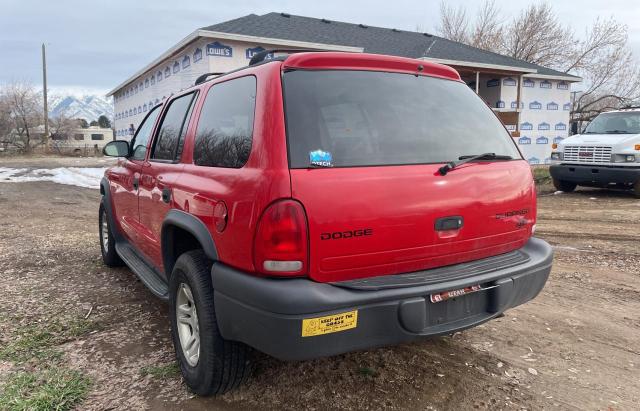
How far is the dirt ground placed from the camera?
274 centimetres

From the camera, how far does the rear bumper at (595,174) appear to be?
32.8ft

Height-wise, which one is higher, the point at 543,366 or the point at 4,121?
the point at 4,121

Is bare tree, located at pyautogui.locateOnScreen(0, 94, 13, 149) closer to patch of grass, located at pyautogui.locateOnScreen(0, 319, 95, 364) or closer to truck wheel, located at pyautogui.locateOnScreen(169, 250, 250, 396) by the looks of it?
patch of grass, located at pyautogui.locateOnScreen(0, 319, 95, 364)

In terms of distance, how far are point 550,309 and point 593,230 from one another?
3995 millimetres

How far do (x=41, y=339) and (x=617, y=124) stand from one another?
475 inches

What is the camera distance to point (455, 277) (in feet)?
7.99

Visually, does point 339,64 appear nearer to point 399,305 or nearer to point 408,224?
point 408,224

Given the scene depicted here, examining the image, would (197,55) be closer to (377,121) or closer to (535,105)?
(377,121)

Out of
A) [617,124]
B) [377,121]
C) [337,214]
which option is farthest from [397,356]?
[617,124]

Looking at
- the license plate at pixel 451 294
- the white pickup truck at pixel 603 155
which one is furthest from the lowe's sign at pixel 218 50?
the license plate at pixel 451 294

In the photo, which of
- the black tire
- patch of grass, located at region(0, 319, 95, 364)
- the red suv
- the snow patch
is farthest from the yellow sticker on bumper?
the snow patch

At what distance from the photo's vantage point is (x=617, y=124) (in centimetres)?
1106

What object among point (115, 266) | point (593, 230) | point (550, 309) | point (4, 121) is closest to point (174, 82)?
point (115, 266)

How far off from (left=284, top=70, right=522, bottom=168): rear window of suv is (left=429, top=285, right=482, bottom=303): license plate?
0.69m
